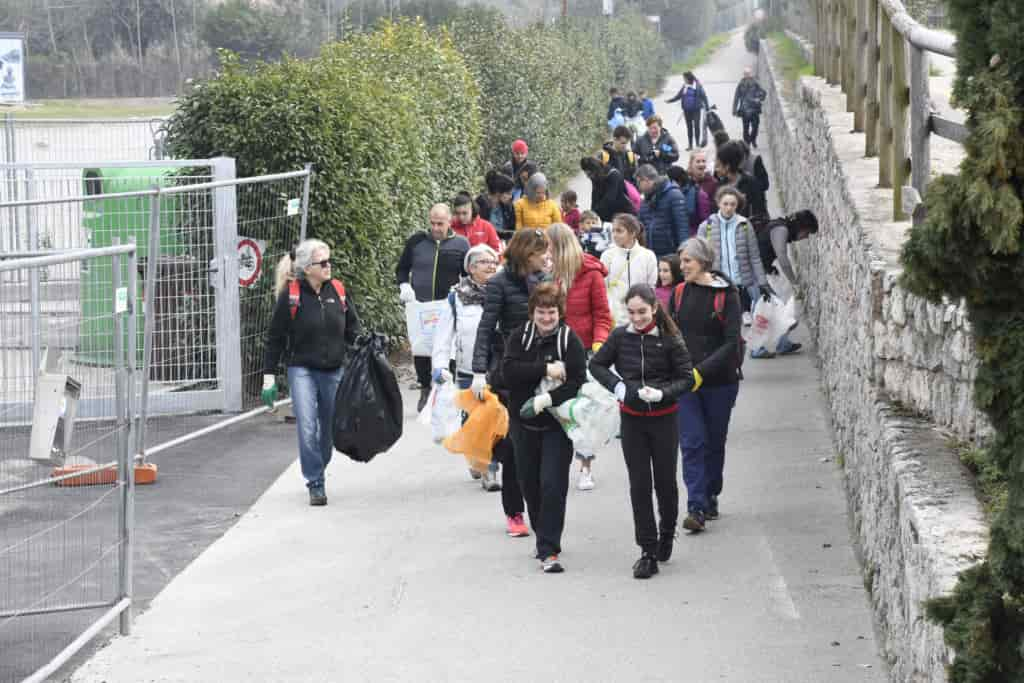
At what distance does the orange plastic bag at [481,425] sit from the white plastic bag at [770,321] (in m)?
4.92

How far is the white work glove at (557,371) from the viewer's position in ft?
27.8

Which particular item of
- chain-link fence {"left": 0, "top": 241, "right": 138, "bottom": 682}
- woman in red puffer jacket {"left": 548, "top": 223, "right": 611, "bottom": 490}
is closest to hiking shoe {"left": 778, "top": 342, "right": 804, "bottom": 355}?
woman in red puffer jacket {"left": 548, "top": 223, "right": 611, "bottom": 490}

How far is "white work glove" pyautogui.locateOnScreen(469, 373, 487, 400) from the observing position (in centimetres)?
927

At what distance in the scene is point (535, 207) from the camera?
15531 mm

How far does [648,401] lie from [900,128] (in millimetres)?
2300

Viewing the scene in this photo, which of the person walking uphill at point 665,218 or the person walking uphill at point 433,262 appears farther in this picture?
the person walking uphill at point 665,218

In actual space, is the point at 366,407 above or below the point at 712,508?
above

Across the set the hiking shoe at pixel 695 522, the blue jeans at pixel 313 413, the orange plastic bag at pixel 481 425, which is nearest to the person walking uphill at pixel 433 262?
the blue jeans at pixel 313 413

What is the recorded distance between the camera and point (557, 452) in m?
8.59

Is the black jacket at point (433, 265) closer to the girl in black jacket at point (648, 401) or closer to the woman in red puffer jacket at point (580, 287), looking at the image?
the woman in red puffer jacket at point (580, 287)

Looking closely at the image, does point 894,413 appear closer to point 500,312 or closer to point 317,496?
point 500,312

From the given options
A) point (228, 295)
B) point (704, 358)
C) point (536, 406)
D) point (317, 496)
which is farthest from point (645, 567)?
point (228, 295)

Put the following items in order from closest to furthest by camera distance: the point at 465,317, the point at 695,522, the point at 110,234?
the point at 695,522 → the point at 465,317 → the point at 110,234

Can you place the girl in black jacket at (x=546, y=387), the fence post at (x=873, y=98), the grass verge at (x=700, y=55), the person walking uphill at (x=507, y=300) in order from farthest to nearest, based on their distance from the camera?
the grass verge at (x=700, y=55) → the fence post at (x=873, y=98) → the person walking uphill at (x=507, y=300) → the girl in black jacket at (x=546, y=387)
